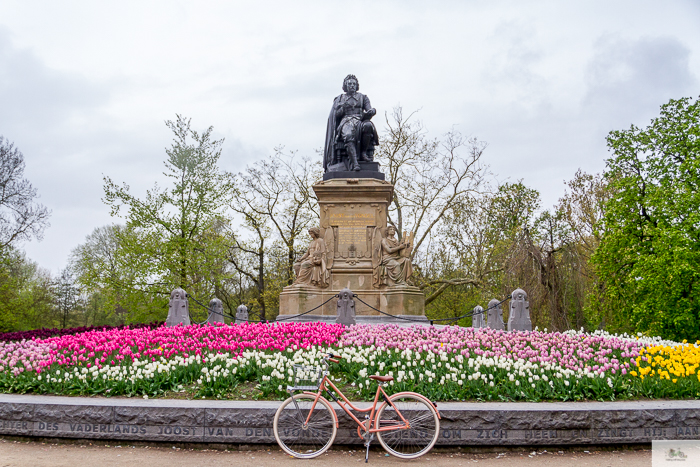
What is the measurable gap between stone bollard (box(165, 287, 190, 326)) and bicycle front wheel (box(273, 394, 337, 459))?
953 cm

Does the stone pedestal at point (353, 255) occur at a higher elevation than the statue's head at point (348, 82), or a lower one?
lower

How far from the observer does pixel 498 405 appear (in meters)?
6.60

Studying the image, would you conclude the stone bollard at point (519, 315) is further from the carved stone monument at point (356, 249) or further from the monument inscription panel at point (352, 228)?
the monument inscription panel at point (352, 228)

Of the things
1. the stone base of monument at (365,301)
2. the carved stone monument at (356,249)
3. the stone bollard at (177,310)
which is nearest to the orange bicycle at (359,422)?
the carved stone monument at (356,249)

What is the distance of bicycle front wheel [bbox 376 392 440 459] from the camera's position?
5.98 meters

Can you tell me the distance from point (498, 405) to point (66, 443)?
4.89 m

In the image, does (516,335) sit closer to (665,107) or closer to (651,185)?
(651,185)

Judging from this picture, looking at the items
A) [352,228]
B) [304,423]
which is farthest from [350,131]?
[304,423]

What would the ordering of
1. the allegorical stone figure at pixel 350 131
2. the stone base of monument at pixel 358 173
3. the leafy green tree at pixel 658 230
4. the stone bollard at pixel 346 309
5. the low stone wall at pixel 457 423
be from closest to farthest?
1. the low stone wall at pixel 457 423
2. the stone bollard at pixel 346 309
3. the stone base of monument at pixel 358 173
4. the allegorical stone figure at pixel 350 131
5. the leafy green tree at pixel 658 230

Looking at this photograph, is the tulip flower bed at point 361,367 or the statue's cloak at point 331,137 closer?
the tulip flower bed at point 361,367

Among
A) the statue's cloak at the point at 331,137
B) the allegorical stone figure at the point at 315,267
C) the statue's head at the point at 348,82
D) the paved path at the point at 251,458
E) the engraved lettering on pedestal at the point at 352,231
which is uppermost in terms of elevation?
the statue's head at the point at 348,82

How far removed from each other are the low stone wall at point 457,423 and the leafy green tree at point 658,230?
17162mm

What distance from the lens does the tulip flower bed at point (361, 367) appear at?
24.1ft

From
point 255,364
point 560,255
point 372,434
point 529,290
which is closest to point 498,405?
point 372,434
